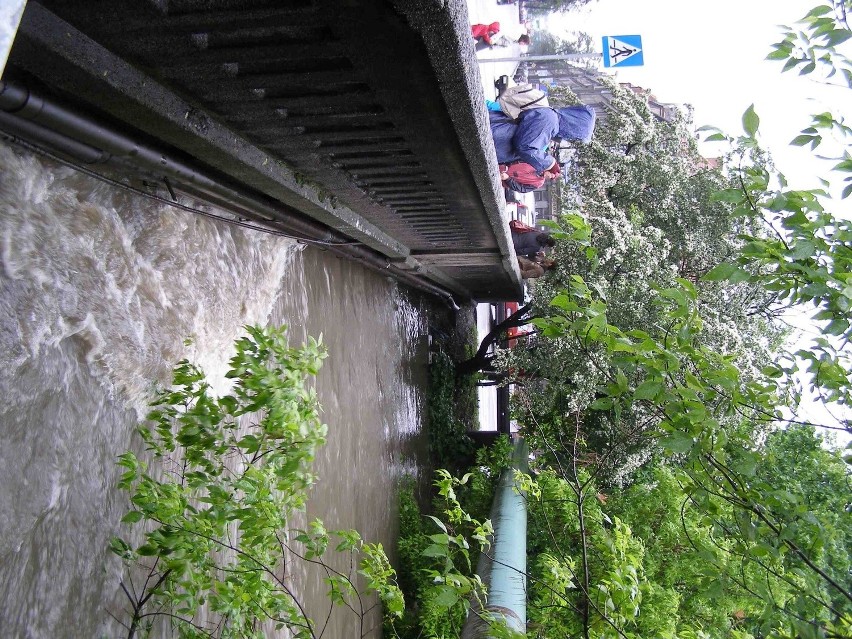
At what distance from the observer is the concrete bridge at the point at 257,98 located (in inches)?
135

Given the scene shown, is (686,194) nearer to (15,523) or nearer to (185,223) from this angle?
(185,223)

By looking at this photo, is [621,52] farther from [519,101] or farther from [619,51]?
[519,101]

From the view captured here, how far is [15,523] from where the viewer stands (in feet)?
13.3

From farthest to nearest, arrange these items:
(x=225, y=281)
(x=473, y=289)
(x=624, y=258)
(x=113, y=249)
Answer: (x=473, y=289), (x=624, y=258), (x=225, y=281), (x=113, y=249)

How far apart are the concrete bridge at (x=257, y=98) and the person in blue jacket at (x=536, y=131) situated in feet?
10.2

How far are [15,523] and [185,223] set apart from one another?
2.47 m

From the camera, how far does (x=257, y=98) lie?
4324 millimetres

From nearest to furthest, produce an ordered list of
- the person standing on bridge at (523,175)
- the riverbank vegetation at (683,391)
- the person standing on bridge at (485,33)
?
the riverbank vegetation at (683,391) → the person standing on bridge at (523,175) → the person standing on bridge at (485,33)

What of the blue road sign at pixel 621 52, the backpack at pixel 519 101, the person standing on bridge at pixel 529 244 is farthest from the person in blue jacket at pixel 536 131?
the blue road sign at pixel 621 52

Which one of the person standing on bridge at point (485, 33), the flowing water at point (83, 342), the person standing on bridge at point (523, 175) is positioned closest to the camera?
the flowing water at point (83, 342)

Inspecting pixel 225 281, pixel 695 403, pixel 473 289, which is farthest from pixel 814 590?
pixel 473 289

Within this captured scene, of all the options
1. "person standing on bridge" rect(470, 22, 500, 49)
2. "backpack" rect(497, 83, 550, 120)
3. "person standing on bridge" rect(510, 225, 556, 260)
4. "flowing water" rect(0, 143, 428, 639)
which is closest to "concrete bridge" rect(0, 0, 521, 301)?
"flowing water" rect(0, 143, 428, 639)

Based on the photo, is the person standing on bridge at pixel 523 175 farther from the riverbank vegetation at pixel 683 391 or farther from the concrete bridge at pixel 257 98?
the concrete bridge at pixel 257 98

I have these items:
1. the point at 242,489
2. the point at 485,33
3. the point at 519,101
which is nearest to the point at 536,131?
the point at 519,101
